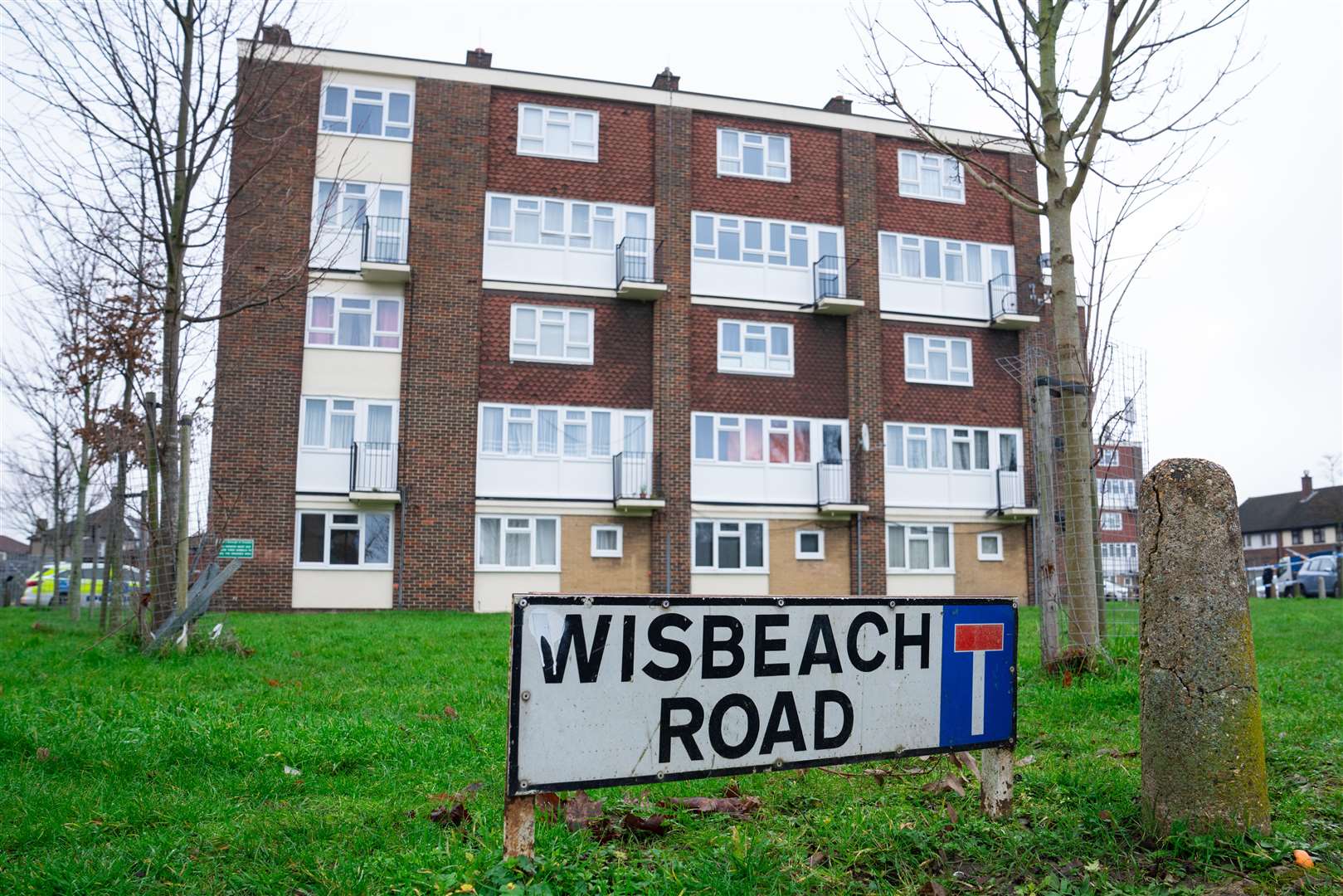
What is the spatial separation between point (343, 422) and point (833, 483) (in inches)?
497

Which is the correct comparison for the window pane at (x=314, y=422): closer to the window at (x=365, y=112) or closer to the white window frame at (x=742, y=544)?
the window at (x=365, y=112)

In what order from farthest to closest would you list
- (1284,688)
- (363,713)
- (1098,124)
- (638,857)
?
(1098,124)
(1284,688)
(363,713)
(638,857)

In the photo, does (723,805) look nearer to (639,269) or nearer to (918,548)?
(639,269)

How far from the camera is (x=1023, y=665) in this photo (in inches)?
347

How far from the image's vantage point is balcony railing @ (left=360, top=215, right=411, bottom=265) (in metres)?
24.8

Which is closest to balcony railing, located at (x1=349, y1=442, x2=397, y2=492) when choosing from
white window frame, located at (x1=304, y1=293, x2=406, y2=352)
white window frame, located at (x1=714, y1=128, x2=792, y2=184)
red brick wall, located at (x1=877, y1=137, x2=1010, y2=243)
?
white window frame, located at (x1=304, y1=293, x2=406, y2=352)

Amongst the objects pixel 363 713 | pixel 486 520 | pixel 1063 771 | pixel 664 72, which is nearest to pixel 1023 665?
pixel 1063 771

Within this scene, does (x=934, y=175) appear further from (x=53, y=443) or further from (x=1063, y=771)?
(x=1063, y=771)

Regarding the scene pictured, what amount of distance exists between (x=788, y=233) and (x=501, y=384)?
905cm

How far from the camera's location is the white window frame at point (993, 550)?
93.9 ft

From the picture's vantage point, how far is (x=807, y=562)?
2708 cm

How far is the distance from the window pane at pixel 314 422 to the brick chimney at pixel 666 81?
12.3 m

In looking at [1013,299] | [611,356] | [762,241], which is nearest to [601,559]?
[611,356]

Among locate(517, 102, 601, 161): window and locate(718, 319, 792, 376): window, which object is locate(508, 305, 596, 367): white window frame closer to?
locate(718, 319, 792, 376): window
